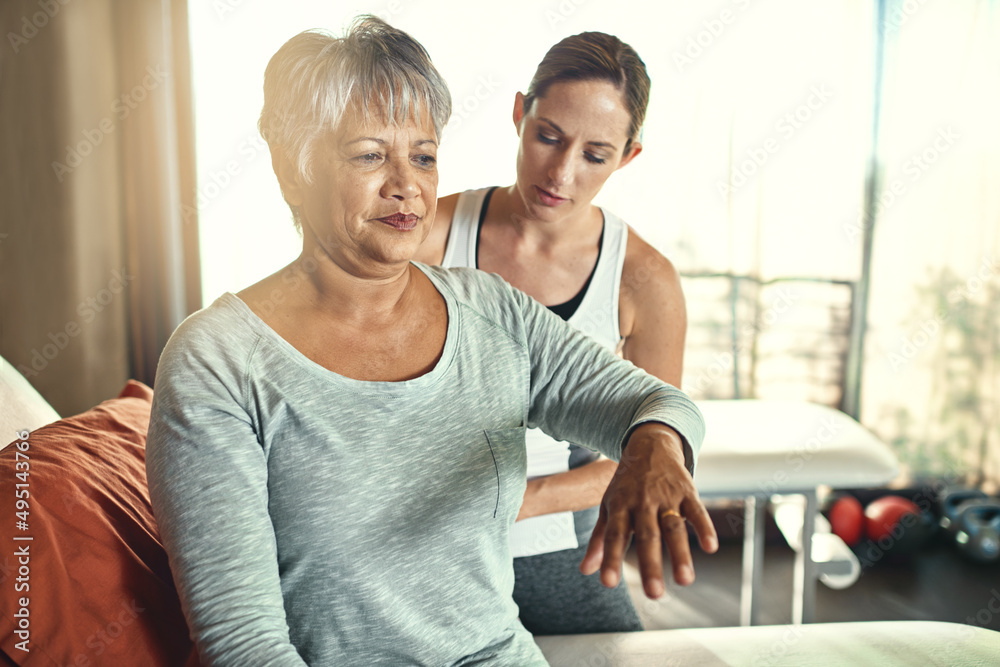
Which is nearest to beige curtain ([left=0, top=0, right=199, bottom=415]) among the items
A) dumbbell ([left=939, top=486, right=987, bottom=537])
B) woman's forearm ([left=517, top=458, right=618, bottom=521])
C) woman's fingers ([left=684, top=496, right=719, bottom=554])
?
woman's forearm ([left=517, top=458, right=618, bottom=521])

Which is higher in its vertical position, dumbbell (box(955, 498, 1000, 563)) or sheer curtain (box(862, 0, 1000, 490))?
sheer curtain (box(862, 0, 1000, 490))

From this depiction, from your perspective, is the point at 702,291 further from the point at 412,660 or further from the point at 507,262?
the point at 412,660

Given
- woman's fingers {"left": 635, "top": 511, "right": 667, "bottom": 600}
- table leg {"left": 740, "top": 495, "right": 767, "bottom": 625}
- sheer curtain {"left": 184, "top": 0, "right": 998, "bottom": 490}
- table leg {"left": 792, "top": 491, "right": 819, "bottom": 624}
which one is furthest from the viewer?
sheer curtain {"left": 184, "top": 0, "right": 998, "bottom": 490}

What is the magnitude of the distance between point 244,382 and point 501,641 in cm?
50

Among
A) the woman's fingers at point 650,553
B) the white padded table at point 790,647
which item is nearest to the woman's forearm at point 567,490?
the white padded table at point 790,647

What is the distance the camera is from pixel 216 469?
755mm

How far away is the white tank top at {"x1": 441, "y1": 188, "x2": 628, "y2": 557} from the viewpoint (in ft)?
4.31

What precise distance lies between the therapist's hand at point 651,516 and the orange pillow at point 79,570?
1.82 feet

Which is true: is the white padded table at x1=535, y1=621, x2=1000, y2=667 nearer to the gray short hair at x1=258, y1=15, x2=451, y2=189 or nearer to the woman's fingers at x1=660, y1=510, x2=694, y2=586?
the woman's fingers at x1=660, y1=510, x2=694, y2=586

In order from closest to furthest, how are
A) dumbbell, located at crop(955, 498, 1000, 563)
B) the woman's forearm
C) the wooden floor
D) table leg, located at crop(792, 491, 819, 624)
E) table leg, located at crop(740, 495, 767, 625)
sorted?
the woman's forearm → table leg, located at crop(792, 491, 819, 624) → table leg, located at crop(740, 495, 767, 625) → the wooden floor → dumbbell, located at crop(955, 498, 1000, 563)

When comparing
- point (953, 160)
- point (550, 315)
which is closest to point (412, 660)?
point (550, 315)

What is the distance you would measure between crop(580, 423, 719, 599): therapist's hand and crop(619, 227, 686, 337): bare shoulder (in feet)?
1.75

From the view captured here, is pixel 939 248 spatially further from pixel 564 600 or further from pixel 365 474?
pixel 365 474

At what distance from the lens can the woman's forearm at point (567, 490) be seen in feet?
4.25
